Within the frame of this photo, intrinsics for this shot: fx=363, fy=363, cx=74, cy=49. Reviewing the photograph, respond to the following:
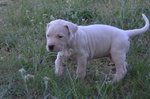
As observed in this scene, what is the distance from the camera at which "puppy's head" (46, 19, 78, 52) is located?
3709 mm

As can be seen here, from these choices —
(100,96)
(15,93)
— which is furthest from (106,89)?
(15,93)

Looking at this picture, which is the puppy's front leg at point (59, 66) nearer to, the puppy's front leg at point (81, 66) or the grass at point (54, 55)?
the grass at point (54, 55)

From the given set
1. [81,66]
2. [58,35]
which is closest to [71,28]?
[58,35]

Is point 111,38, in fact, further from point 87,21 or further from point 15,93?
point 87,21

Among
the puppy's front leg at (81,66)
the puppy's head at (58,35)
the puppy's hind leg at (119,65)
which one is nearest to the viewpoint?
the puppy's head at (58,35)

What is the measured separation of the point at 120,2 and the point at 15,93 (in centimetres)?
347

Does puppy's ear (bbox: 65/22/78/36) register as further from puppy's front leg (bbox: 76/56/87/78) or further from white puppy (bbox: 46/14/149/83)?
puppy's front leg (bbox: 76/56/87/78)

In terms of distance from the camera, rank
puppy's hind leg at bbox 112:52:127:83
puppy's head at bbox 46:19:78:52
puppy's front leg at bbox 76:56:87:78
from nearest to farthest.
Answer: puppy's head at bbox 46:19:78:52 → puppy's front leg at bbox 76:56:87:78 → puppy's hind leg at bbox 112:52:127:83

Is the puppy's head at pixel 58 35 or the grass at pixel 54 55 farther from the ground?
the puppy's head at pixel 58 35

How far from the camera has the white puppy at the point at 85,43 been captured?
12.3ft

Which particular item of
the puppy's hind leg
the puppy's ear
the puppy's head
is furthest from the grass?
the puppy's ear

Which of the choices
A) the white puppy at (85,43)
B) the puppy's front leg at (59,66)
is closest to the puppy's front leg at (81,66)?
the white puppy at (85,43)

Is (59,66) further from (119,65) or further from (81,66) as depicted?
(119,65)

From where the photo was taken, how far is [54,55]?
478cm
